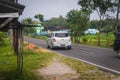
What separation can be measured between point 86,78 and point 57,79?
1.26m

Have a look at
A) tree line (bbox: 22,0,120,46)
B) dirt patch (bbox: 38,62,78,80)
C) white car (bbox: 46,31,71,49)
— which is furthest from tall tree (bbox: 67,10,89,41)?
dirt patch (bbox: 38,62,78,80)

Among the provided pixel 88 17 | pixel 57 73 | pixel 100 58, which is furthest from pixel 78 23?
pixel 57 73

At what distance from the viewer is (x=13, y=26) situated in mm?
14742

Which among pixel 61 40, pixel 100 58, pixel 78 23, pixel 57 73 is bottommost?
pixel 57 73

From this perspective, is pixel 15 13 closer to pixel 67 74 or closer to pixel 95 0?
pixel 67 74

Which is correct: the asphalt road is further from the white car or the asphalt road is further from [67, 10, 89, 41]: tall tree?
[67, 10, 89, 41]: tall tree

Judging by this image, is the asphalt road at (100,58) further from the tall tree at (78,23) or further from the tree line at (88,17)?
the tall tree at (78,23)

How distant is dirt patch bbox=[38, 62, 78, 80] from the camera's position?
52.8 feet

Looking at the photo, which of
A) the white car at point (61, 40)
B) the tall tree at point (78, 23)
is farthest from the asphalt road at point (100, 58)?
the tall tree at point (78, 23)

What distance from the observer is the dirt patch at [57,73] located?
16.1 metres

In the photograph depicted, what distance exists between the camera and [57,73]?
17.5 m

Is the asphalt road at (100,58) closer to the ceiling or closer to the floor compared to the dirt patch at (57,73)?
closer to the ceiling

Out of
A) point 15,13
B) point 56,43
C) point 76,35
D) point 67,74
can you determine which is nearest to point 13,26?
point 15,13

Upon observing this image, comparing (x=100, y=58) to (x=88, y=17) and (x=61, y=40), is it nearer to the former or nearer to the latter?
(x=61, y=40)
